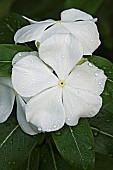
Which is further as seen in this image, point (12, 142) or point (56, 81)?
point (12, 142)

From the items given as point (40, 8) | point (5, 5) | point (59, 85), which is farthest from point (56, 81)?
point (40, 8)

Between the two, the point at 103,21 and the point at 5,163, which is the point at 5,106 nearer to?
the point at 5,163

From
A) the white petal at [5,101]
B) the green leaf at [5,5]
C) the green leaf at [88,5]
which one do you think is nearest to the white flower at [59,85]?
the white petal at [5,101]

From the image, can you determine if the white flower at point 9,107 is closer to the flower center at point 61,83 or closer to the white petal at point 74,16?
the flower center at point 61,83

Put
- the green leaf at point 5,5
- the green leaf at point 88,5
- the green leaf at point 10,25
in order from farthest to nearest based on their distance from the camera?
1. the green leaf at point 5,5
2. the green leaf at point 88,5
3. the green leaf at point 10,25

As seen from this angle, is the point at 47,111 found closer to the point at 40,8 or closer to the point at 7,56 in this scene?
the point at 7,56

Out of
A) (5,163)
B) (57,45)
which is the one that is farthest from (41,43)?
(5,163)
